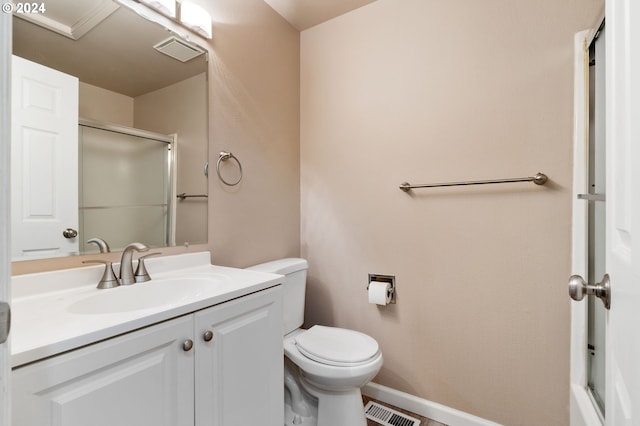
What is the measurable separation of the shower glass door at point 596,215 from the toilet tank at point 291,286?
50.1 inches

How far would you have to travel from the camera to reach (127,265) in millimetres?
1105

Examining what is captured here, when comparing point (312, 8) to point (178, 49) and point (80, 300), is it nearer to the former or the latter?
point (178, 49)

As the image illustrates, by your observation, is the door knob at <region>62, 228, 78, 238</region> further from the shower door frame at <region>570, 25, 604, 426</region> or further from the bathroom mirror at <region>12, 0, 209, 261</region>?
the shower door frame at <region>570, 25, 604, 426</region>

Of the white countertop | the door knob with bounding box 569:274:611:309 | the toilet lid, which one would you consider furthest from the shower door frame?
the white countertop

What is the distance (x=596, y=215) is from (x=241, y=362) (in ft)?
4.55

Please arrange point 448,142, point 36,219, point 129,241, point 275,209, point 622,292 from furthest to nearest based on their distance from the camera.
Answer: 1. point 275,209
2. point 448,142
3. point 129,241
4. point 36,219
5. point 622,292

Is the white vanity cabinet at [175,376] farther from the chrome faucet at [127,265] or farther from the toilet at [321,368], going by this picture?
the chrome faucet at [127,265]

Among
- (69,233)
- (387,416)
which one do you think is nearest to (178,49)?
(69,233)

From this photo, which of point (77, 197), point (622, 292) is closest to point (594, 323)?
point (622, 292)

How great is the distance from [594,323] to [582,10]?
1293 mm

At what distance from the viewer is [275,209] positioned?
187 centimetres

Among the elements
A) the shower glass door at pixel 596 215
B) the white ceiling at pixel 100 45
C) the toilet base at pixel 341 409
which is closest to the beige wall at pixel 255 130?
the white ceiling at pixel 100 45

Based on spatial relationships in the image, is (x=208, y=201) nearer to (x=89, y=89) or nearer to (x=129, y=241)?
(x=129, y=241)

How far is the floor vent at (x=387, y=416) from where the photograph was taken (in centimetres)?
157
